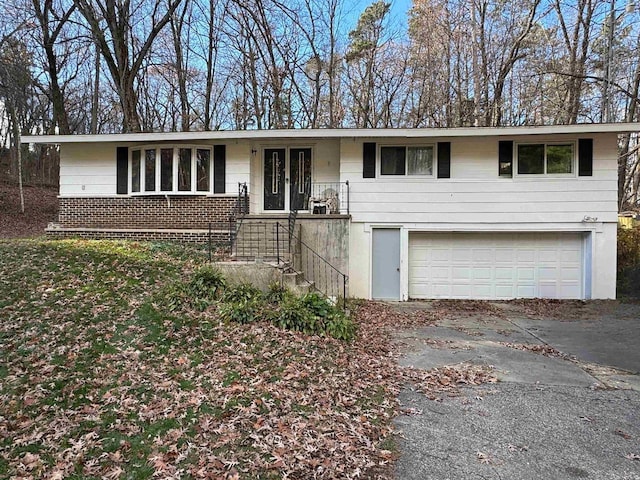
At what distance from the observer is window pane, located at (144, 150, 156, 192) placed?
11844 millimetres

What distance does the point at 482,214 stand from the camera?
36.4ft

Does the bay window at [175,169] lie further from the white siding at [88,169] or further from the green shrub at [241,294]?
the green shrub at [241,294]

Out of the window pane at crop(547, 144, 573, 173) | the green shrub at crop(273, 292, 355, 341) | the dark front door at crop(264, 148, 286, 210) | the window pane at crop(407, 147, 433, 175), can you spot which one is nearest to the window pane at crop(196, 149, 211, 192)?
the dark front door at crop(264, 148, 286, 210)

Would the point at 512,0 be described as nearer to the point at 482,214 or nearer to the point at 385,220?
the point at 482,214

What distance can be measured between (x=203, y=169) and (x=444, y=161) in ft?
21.6

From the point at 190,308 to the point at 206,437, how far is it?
11.2ft

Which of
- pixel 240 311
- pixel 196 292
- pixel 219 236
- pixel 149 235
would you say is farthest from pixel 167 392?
pixel 149 235

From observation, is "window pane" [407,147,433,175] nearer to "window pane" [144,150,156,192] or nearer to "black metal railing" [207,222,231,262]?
"black metal railing" [207,222,231,262]

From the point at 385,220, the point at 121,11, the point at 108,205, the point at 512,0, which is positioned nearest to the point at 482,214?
the point at 385,220

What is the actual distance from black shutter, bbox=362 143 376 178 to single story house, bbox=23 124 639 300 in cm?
3

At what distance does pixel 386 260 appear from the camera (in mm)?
11320

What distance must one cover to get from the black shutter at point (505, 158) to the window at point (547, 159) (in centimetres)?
24

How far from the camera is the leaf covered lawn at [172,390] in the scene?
3.10 m

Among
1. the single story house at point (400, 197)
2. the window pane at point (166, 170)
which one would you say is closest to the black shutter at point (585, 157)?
the single story house at point (400, 197)
